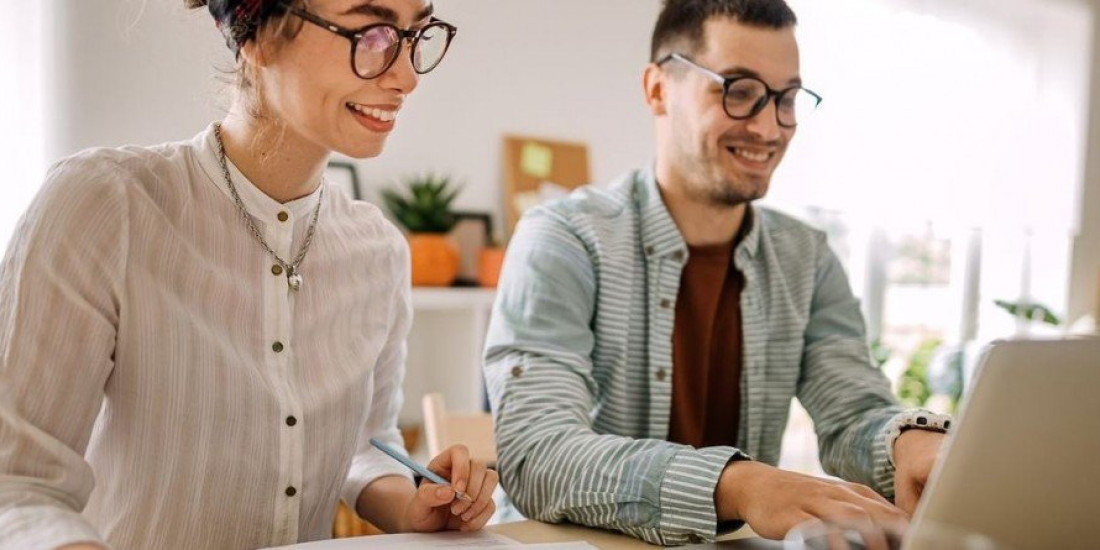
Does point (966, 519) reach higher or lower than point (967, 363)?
higher

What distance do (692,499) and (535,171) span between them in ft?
9.11

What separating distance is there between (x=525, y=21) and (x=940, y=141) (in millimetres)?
2258

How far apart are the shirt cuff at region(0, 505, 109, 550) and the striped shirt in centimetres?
50

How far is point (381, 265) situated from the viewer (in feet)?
4.17

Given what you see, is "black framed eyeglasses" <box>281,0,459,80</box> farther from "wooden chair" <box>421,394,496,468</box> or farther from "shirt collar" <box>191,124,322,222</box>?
"wooden chair" <box>421,394,496,468</box>

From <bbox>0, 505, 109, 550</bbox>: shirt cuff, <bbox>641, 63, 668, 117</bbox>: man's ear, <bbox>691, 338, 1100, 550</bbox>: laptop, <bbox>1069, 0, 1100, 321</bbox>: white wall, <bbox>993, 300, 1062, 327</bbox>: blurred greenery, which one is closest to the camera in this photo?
<bbox>691, 338, 1100, 550</bbox>: laptop

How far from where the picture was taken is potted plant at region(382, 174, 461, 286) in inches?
128

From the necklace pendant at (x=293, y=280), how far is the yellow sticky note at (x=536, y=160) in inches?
102

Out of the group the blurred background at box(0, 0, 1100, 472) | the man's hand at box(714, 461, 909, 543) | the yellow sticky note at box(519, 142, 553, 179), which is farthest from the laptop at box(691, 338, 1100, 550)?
the yellow sticky note at box(519, 142, 553, 179)

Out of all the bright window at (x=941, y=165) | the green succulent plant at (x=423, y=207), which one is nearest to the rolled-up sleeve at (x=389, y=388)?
the green succulent plant at (x=423, y=207)

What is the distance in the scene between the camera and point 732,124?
1.48 metres

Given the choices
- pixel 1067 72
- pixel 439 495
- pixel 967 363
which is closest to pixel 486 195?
pixel 967 363

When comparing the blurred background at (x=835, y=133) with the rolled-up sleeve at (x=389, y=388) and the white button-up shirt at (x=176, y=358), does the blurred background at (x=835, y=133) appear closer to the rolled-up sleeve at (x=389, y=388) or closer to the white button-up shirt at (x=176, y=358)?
the rolled-up sleeve at (x=389, y=388)

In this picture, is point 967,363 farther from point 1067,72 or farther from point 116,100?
point 116,100
